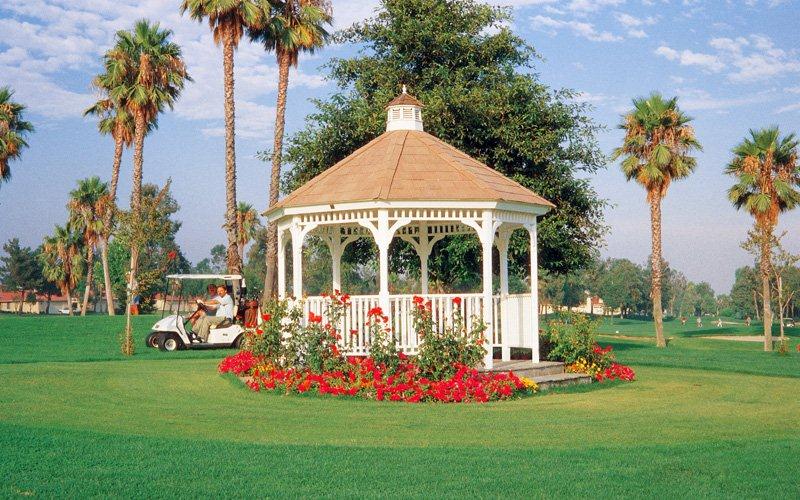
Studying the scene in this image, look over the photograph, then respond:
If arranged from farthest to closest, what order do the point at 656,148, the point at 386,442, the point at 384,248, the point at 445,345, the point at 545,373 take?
1. the point at 656,148
2. the point at 545,373
3. the point at 384,248
4. the point at 445,345
5. the point at 386,442

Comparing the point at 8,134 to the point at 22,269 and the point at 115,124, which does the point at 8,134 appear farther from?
the point at 22,269

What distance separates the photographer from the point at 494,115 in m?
21.3

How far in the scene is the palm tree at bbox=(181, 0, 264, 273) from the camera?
98.6 feet

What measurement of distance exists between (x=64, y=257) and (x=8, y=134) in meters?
21.2

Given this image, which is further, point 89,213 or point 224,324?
point 89,213

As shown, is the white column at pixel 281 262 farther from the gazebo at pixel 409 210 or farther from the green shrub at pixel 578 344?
the green shrub at pixel 578 344

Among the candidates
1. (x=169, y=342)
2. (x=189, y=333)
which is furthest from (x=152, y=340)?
(x=189, y=333)

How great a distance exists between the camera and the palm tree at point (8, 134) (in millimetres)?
41688

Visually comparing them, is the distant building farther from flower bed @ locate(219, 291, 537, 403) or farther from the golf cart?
flower bed @ locate(219, 291, 537, 403)

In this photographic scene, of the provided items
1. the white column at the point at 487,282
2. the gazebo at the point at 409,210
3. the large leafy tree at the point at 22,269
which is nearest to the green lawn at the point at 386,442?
the white column at the point at 487,282

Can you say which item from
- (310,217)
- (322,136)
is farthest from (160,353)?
(310,217)

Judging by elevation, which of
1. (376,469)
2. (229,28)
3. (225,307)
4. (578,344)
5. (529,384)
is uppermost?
(229,28)

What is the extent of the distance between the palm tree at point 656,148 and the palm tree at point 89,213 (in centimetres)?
3321

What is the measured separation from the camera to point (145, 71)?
3722cm
